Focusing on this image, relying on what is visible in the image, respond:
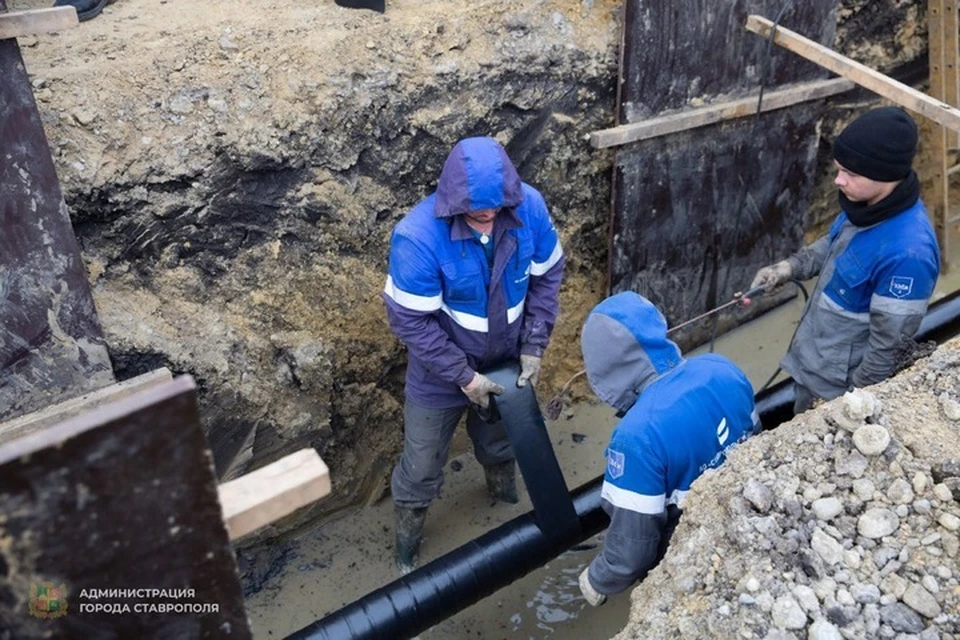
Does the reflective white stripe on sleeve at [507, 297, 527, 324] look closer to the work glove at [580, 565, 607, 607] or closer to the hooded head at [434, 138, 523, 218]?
the hooded head at [434, 138, 523, 218]

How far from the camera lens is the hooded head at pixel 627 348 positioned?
270cm

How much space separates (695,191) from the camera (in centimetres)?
521

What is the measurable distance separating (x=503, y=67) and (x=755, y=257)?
7.90ft

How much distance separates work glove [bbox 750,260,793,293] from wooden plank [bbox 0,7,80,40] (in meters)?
3.10

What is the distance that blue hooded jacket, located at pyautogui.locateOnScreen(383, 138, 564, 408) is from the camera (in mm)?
3387

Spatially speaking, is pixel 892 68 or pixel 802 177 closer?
pixel 802 177

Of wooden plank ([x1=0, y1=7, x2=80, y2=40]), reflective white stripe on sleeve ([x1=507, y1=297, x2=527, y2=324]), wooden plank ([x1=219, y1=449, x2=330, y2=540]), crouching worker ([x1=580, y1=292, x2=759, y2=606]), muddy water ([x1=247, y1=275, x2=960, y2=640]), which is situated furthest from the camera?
muddy water ([x1=247, y1=275, x2=960, y2=640])

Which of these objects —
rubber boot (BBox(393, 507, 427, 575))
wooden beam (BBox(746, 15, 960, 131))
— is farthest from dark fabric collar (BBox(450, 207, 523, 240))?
wooden beam (BBox(746, 15, 960, 131))

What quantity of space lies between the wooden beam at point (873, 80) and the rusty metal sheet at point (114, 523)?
3539 mm

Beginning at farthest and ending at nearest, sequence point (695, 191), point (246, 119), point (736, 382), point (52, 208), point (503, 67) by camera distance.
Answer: point (695, 191), point (503, 67), point (246, 119), point (52, 208), point (736, 382)

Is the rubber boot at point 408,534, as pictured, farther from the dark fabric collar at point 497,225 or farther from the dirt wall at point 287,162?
the dark fabric collar at point 497,225

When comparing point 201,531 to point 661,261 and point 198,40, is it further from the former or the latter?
point 661,261

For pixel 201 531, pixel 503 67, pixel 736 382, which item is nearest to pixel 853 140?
pixel 736 382

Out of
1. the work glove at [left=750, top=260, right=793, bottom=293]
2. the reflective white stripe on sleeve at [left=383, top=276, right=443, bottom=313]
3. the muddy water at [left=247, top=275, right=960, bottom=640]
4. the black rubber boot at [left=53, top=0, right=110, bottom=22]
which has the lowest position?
the muddy water at [left=247, top=275, right=960, bottom=640]
